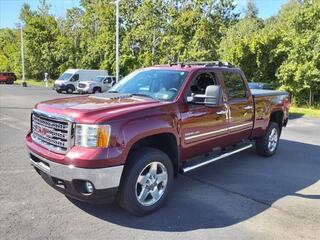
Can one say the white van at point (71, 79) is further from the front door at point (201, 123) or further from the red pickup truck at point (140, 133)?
the front door at point (201, 123)

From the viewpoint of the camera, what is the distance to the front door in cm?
524

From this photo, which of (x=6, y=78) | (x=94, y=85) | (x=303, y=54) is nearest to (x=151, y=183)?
(x=303, y=54)

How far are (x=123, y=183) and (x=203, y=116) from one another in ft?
5.89

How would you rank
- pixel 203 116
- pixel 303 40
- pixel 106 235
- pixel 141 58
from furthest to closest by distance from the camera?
pixel 141 58, pixel 303 40, pixel 203 116, pixel 106 235

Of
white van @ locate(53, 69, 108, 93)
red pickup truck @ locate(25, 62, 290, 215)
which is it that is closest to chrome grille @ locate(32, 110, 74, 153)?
red pickup truck @ locate(25, 62, 290, 215)

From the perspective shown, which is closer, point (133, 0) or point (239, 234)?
point (239, 234)

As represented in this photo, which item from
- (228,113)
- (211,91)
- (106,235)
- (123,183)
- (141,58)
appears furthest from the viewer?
(141,58)

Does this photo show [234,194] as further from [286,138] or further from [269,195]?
[286,138]

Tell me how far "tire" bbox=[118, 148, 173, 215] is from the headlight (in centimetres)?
54

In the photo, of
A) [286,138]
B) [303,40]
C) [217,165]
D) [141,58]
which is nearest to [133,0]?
[141,58]

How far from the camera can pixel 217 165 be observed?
7.16 metres

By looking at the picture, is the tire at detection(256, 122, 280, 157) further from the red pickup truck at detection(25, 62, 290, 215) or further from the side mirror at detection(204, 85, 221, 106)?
the side mirror at detection(204, 85, 221, 106)

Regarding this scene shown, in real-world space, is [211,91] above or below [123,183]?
above

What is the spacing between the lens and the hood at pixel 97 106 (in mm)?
4191
